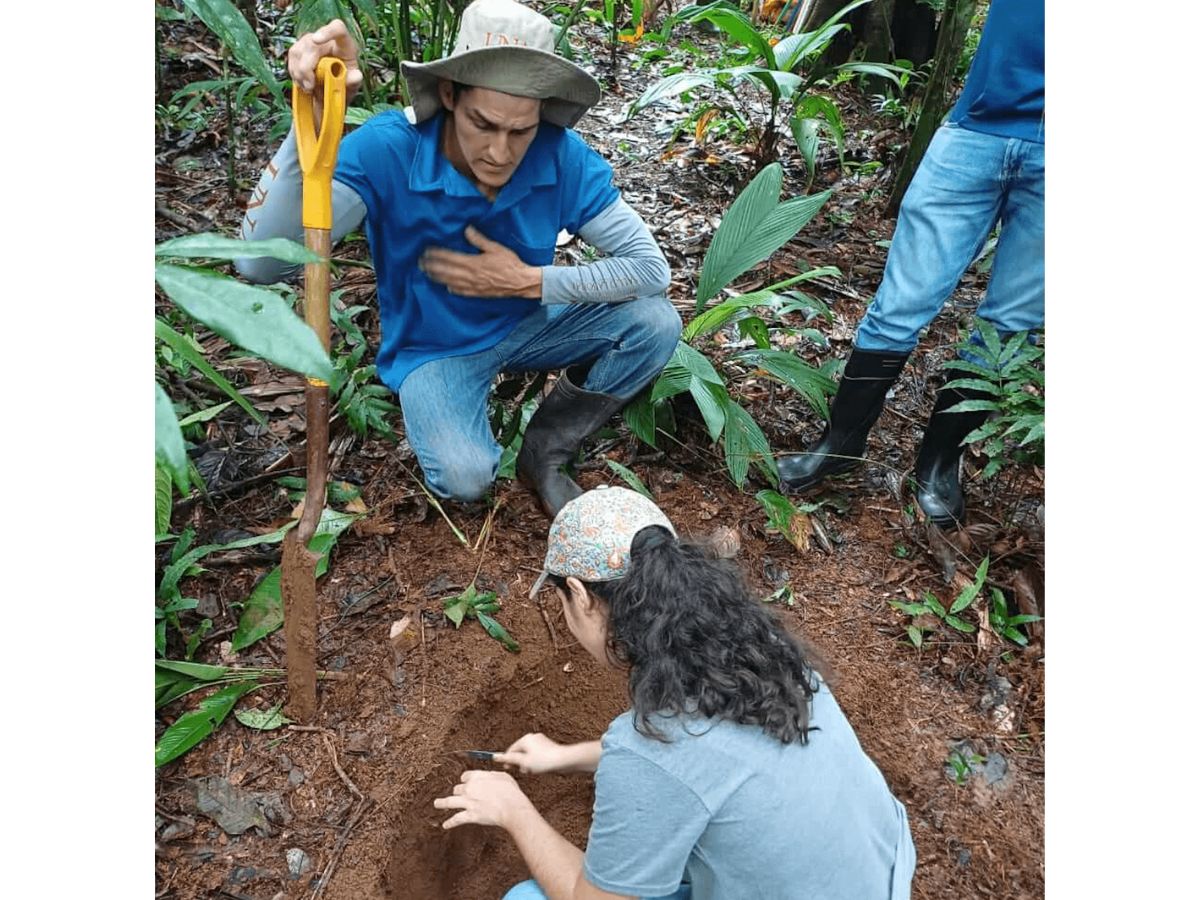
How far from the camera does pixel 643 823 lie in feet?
3.91

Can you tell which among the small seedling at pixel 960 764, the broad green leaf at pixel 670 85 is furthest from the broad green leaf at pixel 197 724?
the broad green leaf at pixel 670 85

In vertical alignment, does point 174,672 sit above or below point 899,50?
below

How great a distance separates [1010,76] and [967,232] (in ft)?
1.14

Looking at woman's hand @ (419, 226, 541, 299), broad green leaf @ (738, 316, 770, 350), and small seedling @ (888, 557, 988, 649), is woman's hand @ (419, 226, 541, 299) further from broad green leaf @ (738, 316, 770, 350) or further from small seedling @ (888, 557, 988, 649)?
small seedling @ (888, 557, 988, 649)

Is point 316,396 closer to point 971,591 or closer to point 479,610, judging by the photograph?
point 479,610

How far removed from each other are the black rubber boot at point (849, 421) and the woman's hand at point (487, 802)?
1.30m

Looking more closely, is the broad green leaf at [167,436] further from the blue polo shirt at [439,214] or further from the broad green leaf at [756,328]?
the broad green leaf at [756,328]

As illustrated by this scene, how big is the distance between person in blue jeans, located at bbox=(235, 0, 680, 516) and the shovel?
20 cm

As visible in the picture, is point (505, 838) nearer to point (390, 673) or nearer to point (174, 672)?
point (390, 673)

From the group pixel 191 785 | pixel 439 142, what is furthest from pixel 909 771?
pixel 439 142

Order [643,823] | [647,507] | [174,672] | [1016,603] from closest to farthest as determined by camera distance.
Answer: [643,823] → [647,507] → [174,672] → [1016,603]

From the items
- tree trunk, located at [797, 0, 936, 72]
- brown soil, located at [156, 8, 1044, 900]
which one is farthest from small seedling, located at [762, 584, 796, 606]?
tree trunk, located at [797, 0, 936, 72]

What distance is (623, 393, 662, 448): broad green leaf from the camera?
8.23 feet

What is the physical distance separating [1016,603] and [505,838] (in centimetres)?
127
